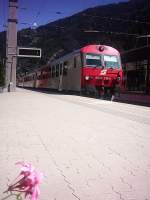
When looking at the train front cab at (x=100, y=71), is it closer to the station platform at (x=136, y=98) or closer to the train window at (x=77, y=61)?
the train window at (x=77, y=61)

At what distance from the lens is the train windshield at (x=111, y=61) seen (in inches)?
981

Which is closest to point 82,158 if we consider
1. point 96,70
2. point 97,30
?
point 96,70

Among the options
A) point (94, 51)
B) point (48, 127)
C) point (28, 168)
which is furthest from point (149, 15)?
point (28, 168)

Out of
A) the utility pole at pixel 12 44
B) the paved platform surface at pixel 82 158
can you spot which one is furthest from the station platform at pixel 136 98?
the utility pole at pixel 12 44

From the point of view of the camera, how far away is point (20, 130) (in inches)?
296

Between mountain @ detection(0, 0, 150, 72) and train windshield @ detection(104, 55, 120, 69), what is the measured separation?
38306 mm

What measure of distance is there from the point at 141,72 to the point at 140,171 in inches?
765

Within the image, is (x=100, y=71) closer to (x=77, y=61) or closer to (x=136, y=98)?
(x=77, y=61)

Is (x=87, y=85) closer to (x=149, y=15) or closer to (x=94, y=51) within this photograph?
(x=94, y=51)

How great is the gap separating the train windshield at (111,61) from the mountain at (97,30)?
3831 centimetres

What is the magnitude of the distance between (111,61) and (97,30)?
7957 cm

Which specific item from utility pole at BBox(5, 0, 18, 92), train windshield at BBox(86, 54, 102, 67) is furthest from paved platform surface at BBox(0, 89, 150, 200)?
utility pole at BBox(5, 0, 18, 92)

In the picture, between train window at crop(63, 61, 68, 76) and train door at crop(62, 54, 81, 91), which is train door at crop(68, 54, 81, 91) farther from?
train window at crop(63, 61, 68, 76)

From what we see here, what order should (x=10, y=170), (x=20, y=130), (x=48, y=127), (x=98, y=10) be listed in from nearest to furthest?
(x=10, y=170)
(x=20, y=130)
(x=48, y=127)
(x=98, y=10)
